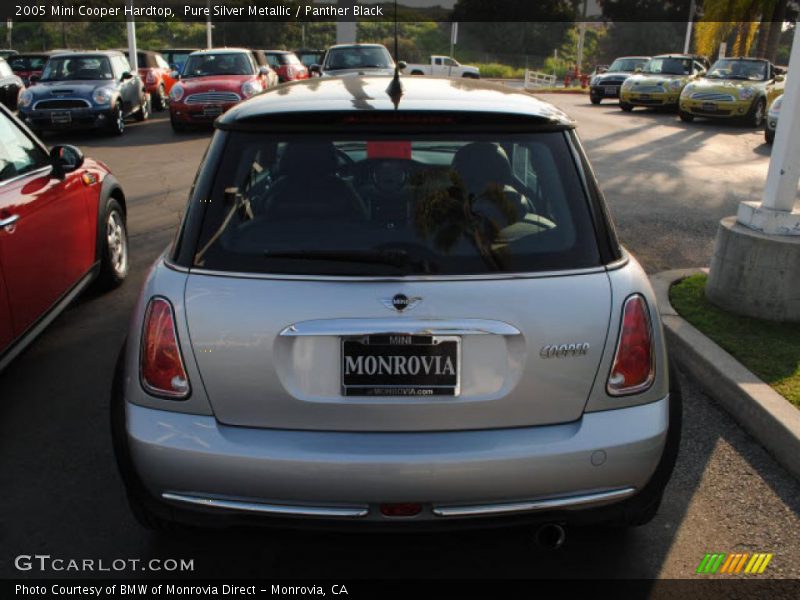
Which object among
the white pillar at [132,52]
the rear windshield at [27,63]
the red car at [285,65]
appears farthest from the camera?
the rear windshield at [27,63]

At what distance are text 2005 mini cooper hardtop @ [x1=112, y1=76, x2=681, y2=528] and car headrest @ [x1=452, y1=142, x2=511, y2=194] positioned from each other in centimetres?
1

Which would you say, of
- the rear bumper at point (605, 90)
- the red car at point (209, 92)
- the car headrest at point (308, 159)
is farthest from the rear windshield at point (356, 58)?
the car headrest at point (308, 159)

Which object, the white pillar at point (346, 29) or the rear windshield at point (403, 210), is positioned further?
the white pillar at point (346, 29)

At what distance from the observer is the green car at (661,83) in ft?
72.2

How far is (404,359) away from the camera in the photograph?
94.9 inches

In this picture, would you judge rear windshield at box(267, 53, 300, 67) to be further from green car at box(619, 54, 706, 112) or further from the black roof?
the black roof

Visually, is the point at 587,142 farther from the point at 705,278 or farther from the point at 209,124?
the point at 705,278

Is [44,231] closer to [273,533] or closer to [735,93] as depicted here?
[273,533]

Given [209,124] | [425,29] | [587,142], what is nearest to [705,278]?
[587,142]

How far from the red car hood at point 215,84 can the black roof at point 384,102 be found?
13800 mm

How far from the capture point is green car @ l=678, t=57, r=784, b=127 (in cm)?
1853

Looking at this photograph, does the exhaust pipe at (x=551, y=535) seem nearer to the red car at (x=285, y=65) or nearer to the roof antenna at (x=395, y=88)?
the roof antenna at (x=395, y=88)

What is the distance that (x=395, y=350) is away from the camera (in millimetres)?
2400

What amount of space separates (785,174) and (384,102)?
11.6ft
